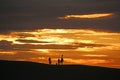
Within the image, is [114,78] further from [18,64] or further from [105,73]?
[18,64]

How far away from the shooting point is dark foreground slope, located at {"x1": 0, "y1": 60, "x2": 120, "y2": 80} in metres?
52.0

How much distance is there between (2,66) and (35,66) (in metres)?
4.19

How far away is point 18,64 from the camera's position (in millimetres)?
56031

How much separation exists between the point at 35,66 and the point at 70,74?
460cm

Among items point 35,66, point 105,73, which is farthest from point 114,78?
point 35,66

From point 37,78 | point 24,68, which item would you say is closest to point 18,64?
point 24,68

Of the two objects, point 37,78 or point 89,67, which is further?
point 89,67

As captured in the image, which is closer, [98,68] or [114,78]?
[114,78]

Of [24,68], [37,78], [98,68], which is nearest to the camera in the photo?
[37,78]

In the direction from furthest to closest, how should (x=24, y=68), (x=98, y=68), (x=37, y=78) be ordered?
(x=98, y=68) → (x=24, y=68) → (x=37, y=78)

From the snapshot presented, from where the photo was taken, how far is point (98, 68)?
58312 mm

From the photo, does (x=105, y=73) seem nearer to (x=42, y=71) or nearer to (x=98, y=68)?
(x=98, y=68)

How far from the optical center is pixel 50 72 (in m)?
53.9

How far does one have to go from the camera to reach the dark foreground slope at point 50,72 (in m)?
52.0
